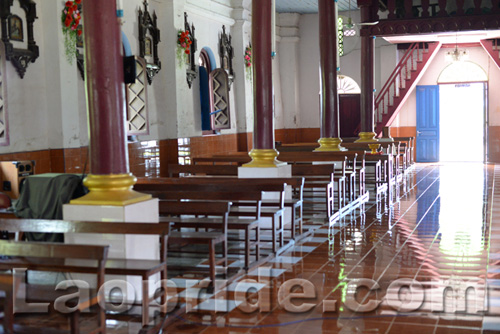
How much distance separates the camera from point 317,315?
505 centimetres

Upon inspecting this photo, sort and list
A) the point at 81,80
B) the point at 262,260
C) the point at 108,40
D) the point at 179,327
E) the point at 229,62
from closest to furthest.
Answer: the point at 179,327 < the point at 108,40 < the point at 262,260 < the point at 81,80 < the point at 229,62

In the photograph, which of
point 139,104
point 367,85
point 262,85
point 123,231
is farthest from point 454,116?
point 123,231

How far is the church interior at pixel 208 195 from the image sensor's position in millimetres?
4941

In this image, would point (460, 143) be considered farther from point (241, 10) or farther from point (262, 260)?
point (262, 260)

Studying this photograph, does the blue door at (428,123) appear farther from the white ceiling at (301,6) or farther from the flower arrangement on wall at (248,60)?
the flower arrangement on wall at (248,60)

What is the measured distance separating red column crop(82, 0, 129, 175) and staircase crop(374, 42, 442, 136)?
15743 mm

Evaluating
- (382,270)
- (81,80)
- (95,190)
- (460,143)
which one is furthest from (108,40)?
(460,143)

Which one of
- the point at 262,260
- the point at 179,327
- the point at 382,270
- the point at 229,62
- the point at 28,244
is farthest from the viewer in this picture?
the point at 229,62

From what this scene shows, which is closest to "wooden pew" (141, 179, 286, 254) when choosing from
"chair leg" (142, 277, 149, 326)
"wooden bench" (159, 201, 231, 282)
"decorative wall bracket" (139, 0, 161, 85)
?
"wooden bench" (159, 201, 231, 282)

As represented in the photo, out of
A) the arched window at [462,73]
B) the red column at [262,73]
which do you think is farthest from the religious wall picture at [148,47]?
the arched window at [462,73]

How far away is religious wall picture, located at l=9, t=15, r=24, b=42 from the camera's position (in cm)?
904

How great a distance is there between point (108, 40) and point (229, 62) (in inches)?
462

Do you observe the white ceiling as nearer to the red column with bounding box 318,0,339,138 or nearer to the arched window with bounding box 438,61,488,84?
the arched window with bounding box 438,61,488,84

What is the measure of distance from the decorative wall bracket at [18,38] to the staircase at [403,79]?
13076 mm
